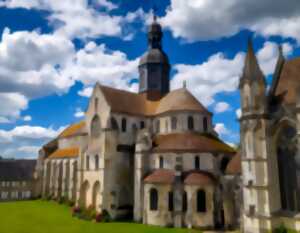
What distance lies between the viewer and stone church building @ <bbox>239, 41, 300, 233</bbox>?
81.0 feet

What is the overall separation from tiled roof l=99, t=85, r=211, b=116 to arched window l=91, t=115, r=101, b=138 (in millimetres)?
3953

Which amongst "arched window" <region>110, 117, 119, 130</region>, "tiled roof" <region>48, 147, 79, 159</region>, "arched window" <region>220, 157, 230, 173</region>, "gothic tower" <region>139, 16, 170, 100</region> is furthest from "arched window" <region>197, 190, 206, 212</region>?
"tiled roof" <region>48, 147, 79, 159</region>

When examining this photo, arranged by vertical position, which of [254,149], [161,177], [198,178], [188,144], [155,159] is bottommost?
[198,178]

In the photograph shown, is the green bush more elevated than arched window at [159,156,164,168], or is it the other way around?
arched window at [159,156,164,168]

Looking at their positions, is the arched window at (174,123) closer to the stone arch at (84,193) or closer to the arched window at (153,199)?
the arched window at (153,199)

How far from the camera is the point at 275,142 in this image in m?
26.4

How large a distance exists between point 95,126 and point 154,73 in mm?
14838

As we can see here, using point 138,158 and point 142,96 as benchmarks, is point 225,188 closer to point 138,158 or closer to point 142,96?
point 138,158

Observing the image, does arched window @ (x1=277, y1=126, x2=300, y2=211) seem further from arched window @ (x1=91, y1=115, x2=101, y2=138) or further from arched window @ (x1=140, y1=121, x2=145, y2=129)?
arched window @ (x1=91, y1=115, x2=101, y2=138)

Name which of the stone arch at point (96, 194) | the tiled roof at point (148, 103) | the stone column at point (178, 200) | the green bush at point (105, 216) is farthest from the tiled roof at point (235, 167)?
the stone arch at point (96, 194)

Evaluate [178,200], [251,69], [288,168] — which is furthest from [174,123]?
[288,168]

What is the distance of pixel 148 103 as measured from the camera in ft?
166

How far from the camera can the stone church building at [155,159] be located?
34.4m

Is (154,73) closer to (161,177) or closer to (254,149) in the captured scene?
(161,177)
